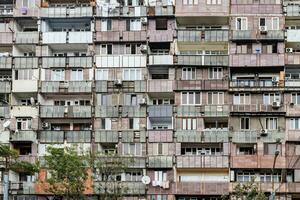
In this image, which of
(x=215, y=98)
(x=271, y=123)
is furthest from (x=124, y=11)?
(x=271, y=123)

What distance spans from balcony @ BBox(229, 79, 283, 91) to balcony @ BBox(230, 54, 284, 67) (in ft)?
4.57

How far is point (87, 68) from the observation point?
238 feet

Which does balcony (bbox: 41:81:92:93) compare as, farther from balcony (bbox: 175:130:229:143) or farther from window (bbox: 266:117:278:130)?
window (bbox: 266:117:278:130)

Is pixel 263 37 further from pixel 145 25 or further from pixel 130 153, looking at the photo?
pixel 130 153

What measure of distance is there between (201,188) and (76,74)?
47.2 ft

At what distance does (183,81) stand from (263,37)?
24.8 ft

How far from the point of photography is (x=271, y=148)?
69500 millimetres

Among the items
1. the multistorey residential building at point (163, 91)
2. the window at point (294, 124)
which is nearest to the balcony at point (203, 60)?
the multistorey residential building at point (163, 91)

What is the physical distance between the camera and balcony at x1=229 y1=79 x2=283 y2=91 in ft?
232

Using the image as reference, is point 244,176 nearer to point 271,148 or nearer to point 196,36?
point 271,148

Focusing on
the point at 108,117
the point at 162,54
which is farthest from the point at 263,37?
the point at 108,117

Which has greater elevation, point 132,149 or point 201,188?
point 132,149

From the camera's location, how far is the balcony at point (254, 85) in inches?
2785

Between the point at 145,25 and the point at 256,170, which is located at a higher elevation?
the point at 145,25
